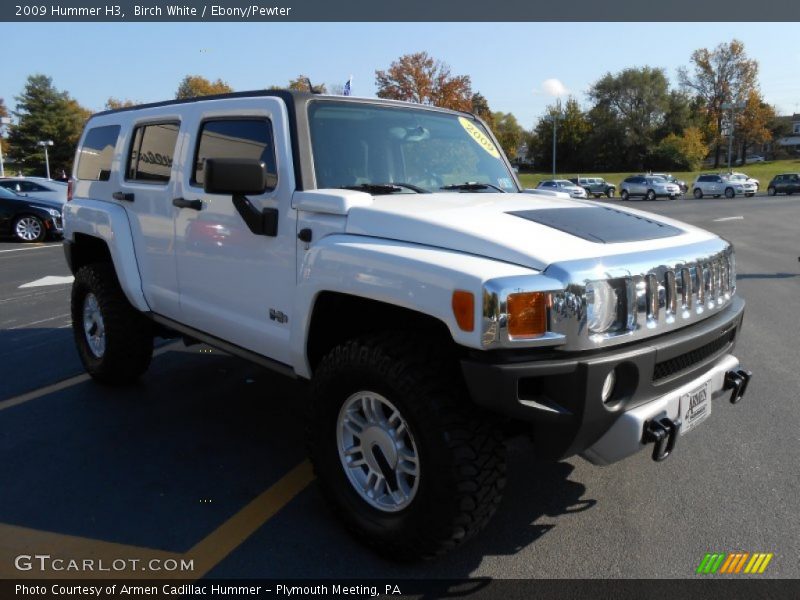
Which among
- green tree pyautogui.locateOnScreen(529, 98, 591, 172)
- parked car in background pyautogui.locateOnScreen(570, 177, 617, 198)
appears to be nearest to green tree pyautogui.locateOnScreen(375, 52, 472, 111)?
parked car in background pyautogui.locateOnScreen(570, 177, 617, 198)

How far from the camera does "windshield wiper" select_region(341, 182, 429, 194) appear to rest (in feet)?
11.0

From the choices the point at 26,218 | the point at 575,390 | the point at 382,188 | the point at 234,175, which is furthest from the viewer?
the point at 26,218

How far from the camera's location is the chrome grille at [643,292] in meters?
2.44

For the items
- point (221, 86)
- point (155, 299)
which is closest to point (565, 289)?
point (155, 299)

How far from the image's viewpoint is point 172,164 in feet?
13.6

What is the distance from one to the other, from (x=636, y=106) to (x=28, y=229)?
86498 mm

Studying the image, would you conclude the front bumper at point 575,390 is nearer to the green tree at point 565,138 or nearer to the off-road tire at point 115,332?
the off-road tire at point 115,332

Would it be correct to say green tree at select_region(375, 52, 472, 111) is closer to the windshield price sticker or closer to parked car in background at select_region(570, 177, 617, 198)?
parked car in background at select_region(570, 177, 617, 198)

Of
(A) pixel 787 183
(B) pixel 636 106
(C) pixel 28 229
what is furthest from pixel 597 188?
(B) pixel 636 106

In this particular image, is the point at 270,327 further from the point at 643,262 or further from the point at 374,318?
the point at 643,262

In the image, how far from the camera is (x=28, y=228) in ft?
51.5

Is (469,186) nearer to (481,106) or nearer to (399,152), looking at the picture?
(399,152)

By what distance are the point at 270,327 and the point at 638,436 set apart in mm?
1874

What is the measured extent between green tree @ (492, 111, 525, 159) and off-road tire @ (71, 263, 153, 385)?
79382 mm
